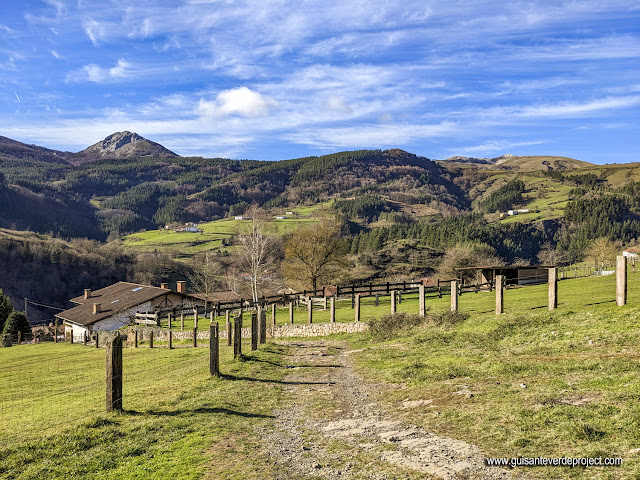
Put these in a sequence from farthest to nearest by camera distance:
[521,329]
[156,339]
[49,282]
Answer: [49,282], [156,339], [521,329]

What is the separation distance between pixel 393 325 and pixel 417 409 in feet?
47.9

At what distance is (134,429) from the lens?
30.1ft

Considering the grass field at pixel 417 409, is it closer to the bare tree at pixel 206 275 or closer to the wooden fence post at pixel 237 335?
the wooden fence post at pixel 237 335

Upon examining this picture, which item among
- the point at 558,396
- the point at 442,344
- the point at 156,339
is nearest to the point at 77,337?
the point at 156,339

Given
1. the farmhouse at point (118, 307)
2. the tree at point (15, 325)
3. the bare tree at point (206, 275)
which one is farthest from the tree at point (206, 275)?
the tree at point (15, 325)

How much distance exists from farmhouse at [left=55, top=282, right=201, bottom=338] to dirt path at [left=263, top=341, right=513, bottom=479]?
129 ft

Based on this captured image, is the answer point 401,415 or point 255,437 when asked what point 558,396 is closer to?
point 401,415

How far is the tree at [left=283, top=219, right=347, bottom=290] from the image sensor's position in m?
55.5

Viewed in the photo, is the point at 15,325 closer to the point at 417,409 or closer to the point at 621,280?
the point at 417,409

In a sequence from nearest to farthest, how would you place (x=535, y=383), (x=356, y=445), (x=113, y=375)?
(x=356, y=445), (x=535, y=383), (x=113, y=375)

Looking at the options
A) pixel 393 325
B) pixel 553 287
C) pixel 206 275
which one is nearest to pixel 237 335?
pixel 393 325

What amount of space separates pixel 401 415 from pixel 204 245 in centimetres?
15805

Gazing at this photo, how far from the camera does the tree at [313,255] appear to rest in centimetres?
5553

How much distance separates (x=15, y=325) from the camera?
5006cm
